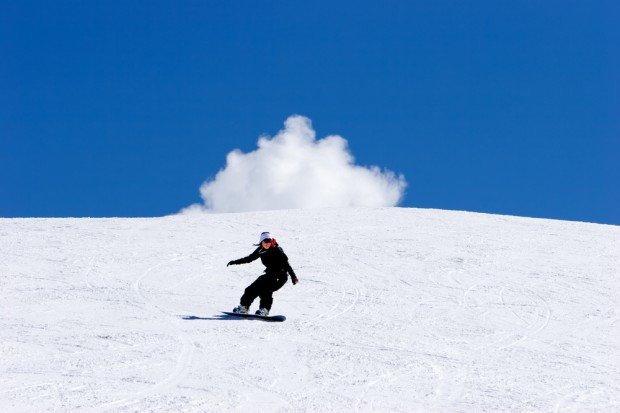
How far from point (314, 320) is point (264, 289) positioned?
1.00 metres

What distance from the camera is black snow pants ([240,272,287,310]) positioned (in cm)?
1192

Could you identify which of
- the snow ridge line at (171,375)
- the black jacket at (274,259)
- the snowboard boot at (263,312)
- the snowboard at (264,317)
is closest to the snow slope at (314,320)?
the snow ridge line at (171,375)

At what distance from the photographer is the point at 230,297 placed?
1370 cm

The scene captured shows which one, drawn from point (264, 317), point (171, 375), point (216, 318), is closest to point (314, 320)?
point (264, 317)

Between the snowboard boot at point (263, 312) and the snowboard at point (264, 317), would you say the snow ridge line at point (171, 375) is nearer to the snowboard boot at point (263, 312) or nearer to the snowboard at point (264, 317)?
the snowboard at point (264, 317)

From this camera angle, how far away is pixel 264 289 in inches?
474

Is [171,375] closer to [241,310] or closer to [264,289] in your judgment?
[241,310]

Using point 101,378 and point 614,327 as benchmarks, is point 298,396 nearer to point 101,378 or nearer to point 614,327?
point 101,378

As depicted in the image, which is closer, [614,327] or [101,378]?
[101,378]

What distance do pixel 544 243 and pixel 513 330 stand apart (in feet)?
33.4

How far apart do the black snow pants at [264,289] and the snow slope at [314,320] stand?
1.75 feet

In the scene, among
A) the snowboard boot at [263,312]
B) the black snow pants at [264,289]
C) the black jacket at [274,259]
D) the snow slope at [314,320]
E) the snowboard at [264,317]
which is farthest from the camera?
the black jacket at [274,259]

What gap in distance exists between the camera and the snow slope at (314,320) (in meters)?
7.73

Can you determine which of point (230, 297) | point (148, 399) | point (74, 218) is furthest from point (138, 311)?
point (74, 218)
